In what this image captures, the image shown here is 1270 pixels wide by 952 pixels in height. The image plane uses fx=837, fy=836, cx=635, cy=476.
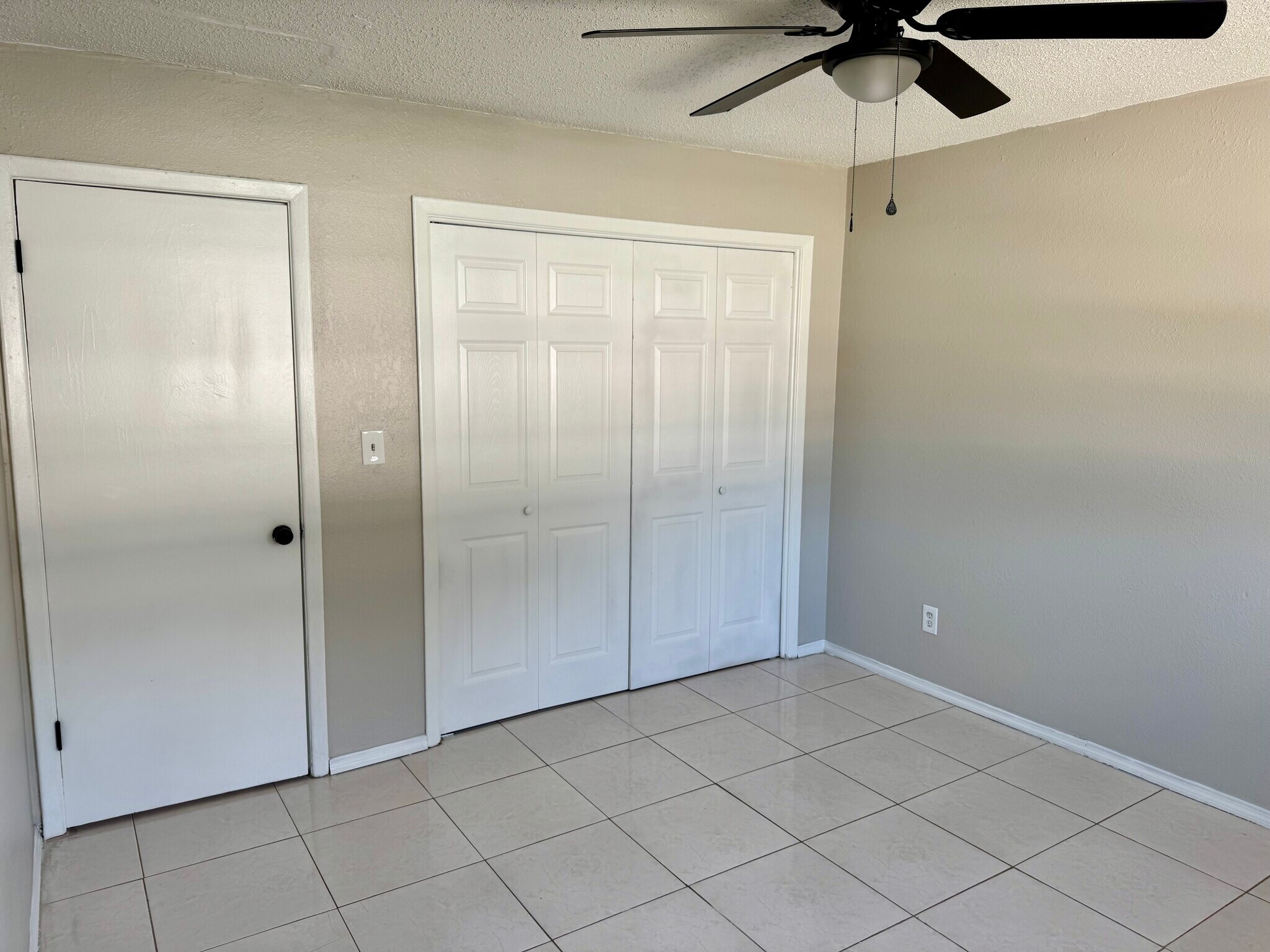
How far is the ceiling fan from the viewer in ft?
5.03

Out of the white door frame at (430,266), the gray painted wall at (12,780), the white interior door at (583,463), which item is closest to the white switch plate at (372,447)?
the white door frame at (430,266)

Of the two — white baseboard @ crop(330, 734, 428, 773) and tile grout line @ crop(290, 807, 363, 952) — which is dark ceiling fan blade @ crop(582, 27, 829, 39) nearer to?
tile grout line @ crop(290, 807, 363, 952)

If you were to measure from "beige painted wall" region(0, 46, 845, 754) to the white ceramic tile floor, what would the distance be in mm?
480

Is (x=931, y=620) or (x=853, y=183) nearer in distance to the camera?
(x=931, y=620)

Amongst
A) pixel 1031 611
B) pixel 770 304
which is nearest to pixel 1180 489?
pixel 1031 611

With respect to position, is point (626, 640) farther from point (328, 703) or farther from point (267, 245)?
point (267, 245)

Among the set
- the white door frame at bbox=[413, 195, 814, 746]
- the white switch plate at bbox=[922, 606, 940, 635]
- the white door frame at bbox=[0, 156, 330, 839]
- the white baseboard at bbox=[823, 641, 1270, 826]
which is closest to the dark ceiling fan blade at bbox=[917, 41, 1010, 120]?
the white door frame at bbox=[413, 195, 814, 746]

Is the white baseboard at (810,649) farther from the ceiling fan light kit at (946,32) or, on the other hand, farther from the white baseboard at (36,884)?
the white baseboard at (36,884)

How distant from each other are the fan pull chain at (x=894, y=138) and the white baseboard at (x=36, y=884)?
9.11 ft

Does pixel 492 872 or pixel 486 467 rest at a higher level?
pixel 486 467

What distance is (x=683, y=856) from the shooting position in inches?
97.8

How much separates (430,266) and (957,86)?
179 cm

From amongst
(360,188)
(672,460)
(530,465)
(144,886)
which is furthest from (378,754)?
(360,188)

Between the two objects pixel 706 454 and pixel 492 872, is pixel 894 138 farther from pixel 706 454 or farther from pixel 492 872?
pixel 492 872
